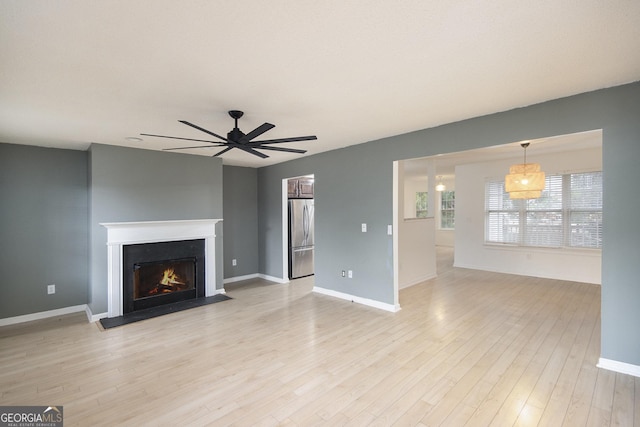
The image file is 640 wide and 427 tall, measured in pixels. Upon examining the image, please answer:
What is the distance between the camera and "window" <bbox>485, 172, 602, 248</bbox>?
5.79 meters

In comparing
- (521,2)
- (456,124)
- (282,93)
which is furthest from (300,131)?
(521,2)

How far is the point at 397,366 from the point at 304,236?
3.94 m

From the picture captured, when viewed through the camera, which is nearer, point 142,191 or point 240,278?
point 142,191

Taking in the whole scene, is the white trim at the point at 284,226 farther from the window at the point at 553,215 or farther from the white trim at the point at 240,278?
the window at the point at 553,215

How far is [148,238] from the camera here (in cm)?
461

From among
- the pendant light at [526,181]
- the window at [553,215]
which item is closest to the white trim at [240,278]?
the pendant light at [526,181]

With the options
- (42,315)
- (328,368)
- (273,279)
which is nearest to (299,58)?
(328,368)

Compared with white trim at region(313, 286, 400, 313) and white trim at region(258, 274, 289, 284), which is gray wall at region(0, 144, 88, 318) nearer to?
white trim at region(258, 274, 289, 284)

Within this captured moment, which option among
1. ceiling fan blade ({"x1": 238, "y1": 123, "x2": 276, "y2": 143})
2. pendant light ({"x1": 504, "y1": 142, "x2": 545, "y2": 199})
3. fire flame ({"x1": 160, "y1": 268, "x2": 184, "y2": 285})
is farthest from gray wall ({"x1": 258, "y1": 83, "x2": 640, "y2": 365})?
fire flame ({"x1": 160, "y1": 268, "x2": 184, "y2": 285})

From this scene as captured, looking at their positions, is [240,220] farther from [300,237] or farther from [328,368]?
[328,368]

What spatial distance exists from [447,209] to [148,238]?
33.7ft

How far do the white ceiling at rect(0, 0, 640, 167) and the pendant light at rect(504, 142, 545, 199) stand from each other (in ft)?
7.25

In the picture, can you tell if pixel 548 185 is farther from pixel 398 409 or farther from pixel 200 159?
pixel 200 159

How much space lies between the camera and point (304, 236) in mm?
6492
